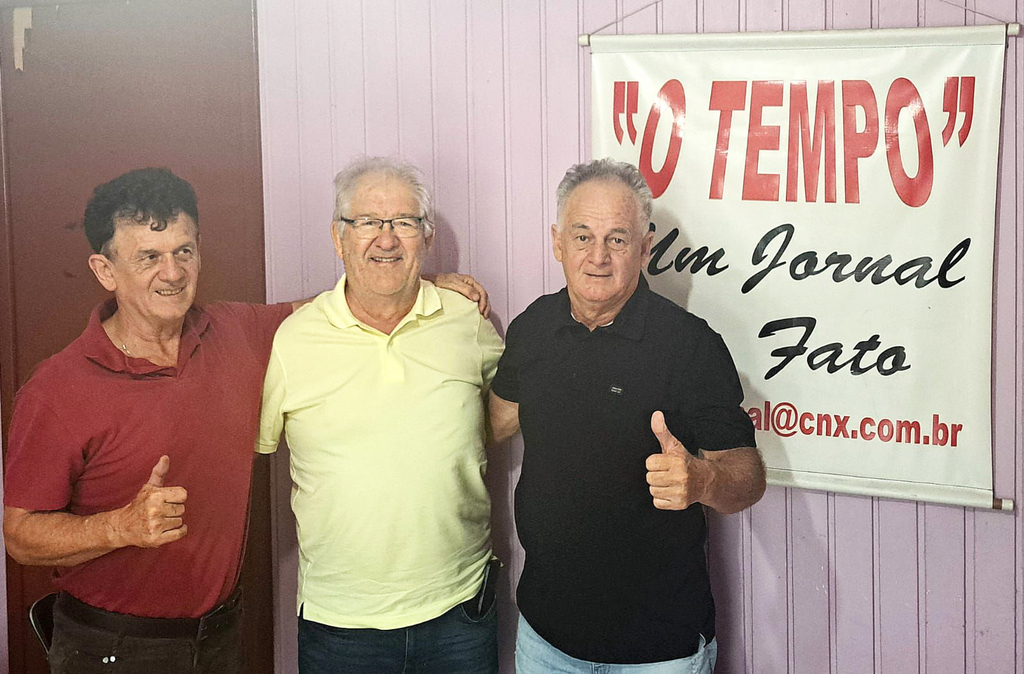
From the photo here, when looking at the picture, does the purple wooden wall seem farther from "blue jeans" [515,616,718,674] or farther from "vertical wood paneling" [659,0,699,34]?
"blue jeans" [515,616,718,674]

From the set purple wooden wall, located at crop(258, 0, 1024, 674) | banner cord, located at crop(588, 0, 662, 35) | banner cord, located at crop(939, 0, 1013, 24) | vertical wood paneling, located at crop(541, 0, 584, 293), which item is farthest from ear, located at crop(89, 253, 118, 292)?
banner cord, located at crop(939, 0, 1013, 24)

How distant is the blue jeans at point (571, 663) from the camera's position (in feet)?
6.35

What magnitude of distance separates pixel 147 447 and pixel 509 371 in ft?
2.50

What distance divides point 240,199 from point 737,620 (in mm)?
1539

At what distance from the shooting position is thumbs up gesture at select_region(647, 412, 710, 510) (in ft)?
5.69

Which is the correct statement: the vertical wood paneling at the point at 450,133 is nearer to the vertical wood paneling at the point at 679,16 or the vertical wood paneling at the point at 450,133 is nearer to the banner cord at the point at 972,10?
the vertical wood paneling at the point at 679,16

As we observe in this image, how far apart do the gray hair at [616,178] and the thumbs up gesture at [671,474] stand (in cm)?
46

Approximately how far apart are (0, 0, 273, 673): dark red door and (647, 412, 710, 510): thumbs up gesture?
0.96 metres

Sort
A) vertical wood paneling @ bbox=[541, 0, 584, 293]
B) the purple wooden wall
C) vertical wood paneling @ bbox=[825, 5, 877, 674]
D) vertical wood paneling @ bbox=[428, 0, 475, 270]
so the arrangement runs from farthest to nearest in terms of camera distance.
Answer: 1. vertical wood paneling @ bbox=[428, 0, 475, 270]
2. vertical wood paneling @ bbox=[541, 0, 584, 293]
3. vertical wood paneling @ bbox=[825, 5, 877, 674]
4. the purple wooden wall

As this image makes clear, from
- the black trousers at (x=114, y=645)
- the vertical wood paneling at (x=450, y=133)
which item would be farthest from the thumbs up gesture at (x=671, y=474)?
the black trousers at (x=114, y=645)

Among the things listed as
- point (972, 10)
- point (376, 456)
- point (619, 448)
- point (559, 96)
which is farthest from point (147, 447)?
point (972, 10)

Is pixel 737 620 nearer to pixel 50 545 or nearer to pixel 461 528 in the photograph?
pixel 461 528

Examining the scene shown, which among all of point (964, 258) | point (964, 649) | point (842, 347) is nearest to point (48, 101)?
point (842, 347)

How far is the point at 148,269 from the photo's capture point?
1808 millimetres
